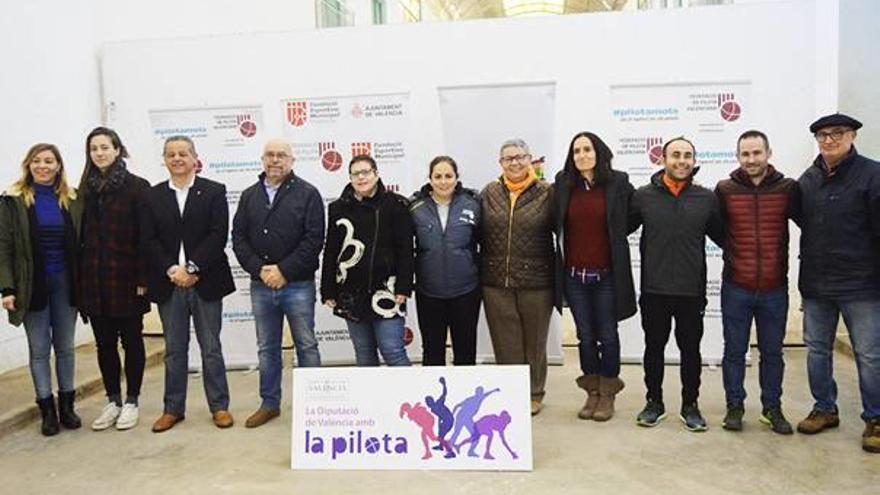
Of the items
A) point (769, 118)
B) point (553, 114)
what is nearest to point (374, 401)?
point (553, 114)

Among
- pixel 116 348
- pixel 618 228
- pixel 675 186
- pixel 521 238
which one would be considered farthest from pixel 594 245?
pixel 116 348

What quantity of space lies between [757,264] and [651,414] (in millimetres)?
835

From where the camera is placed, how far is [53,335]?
10.9 feet

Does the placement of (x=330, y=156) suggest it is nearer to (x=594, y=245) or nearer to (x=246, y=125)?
(x=246, y=125)

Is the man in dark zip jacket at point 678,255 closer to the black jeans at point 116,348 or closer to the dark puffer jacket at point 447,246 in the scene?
the dark puffer jacket at point 447,246

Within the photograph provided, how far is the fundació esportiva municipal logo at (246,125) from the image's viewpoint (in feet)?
14.5

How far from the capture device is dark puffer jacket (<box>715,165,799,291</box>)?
2.91m

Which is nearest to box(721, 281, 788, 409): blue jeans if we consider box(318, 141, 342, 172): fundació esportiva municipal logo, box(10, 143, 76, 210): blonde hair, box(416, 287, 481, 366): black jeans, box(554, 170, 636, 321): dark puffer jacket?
box(554, 170, 636, 321): dark puffer jacket

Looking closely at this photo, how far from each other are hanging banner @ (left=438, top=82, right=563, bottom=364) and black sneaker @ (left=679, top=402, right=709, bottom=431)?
1.40 meters

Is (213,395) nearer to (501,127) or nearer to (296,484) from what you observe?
(296,484)

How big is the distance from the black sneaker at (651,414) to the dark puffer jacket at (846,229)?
2.82 ft

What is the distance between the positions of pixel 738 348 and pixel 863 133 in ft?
8.92

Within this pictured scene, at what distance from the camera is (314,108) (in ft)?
14.4

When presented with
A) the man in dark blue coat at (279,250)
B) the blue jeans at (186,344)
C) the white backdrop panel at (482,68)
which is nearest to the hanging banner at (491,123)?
the white backdrop panel at (482,68)
